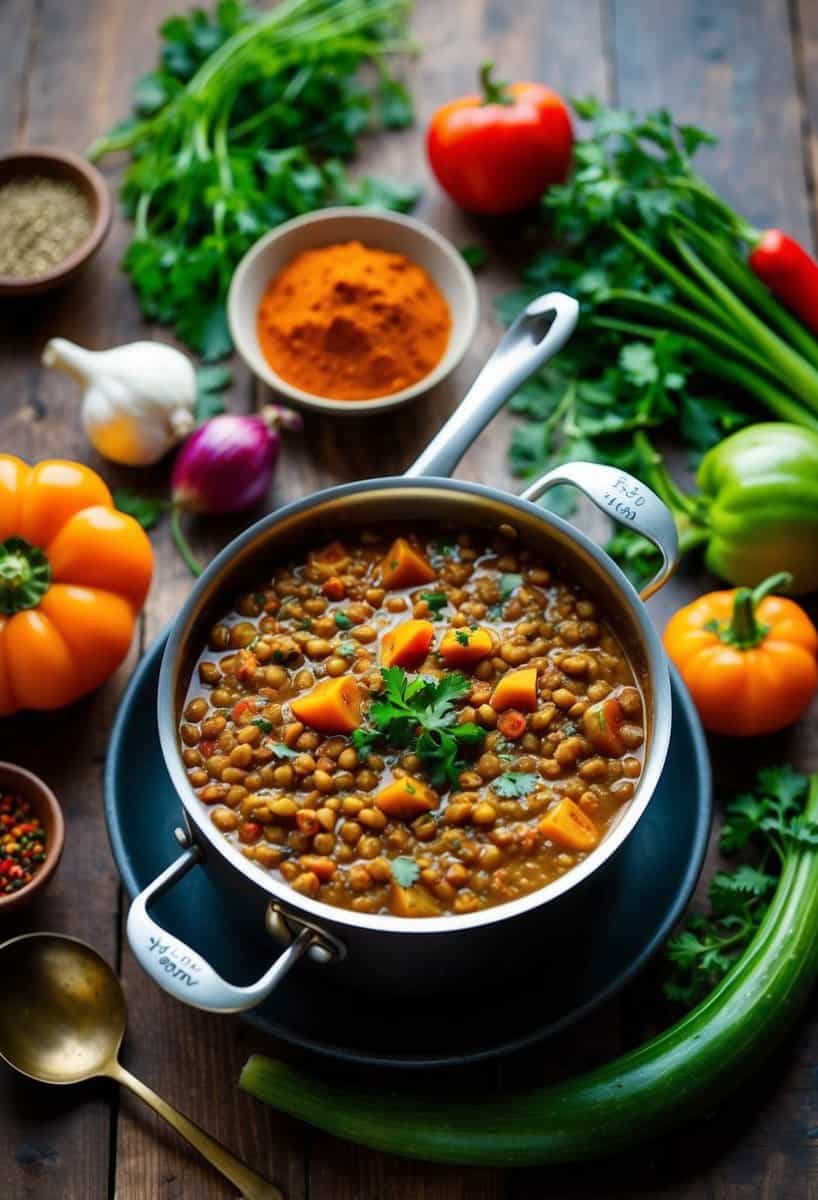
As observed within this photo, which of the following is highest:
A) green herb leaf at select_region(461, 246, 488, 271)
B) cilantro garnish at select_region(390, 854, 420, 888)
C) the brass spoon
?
green herb leaf at select_region(461, 246, 488, 271)

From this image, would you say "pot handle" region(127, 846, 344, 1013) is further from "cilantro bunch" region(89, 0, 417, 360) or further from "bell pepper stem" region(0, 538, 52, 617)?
"cilantro bunch" region(89, 0, 417, 360)

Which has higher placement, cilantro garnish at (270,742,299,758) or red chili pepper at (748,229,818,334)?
red chili pepper at (748,229,818,334)

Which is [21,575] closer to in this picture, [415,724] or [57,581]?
[57,581]

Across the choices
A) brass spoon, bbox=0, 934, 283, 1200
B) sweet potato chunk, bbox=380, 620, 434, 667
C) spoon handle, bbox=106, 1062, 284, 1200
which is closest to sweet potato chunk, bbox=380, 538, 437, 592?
sweet potato chunk, bbox=380, 620, 434, 667

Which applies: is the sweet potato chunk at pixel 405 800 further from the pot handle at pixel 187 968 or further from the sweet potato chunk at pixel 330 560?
the sweet potato chunk at pixel 330 560

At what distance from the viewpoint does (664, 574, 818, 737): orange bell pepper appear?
3049 mm

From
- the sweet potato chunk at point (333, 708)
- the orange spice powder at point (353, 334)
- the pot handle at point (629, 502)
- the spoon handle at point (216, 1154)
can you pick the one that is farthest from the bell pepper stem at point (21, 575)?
the pot handle at point (629, 502)

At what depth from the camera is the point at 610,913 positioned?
272cm

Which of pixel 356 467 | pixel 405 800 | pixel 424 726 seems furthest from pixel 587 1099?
pixel 356 467

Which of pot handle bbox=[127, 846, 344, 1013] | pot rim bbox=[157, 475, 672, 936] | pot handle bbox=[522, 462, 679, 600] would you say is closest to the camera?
pot handle bbox=[127, 846, 344, 1013]

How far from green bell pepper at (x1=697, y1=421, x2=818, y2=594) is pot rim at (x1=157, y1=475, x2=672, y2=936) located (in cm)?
69

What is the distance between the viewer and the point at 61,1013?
2781 millimetres

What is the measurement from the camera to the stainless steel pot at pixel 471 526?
2.29m

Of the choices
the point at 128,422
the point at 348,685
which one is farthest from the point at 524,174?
the point at 348,685
